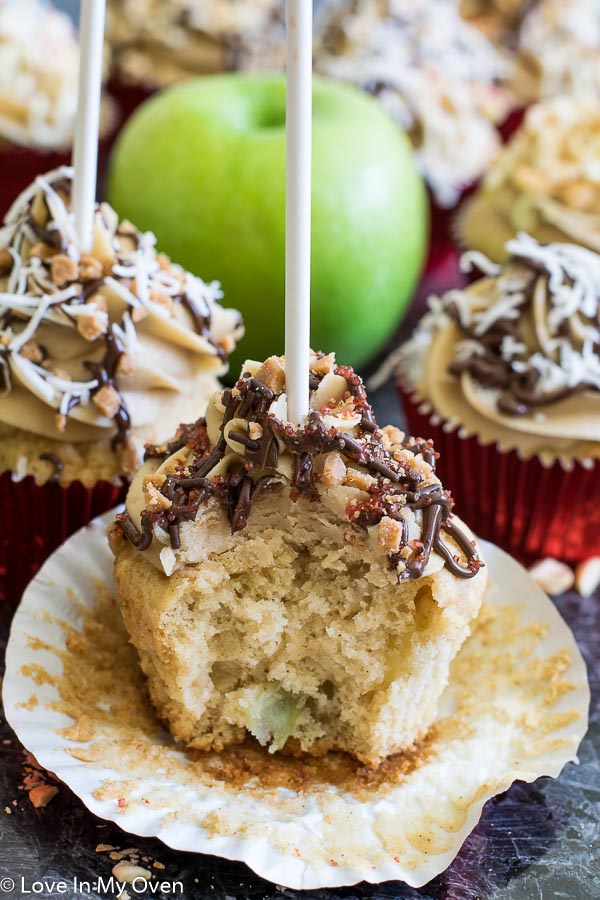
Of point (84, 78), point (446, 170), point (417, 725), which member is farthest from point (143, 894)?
point (446, 170)

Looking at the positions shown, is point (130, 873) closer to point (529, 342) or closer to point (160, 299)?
point (160, 299)

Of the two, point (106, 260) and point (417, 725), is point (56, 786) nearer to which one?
point (417, 725)

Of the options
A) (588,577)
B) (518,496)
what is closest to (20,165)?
(518,496)

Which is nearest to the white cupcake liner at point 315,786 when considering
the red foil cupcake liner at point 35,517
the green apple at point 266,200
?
the red foil cupcake liner at point 35,517

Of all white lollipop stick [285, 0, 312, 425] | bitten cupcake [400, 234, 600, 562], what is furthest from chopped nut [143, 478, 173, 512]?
bitten cupcake [400, 234, 600, 562]

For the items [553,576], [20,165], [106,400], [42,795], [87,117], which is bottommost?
[553,576]

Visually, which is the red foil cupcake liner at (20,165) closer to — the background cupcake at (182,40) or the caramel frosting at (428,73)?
the background cupcake at (182,40)

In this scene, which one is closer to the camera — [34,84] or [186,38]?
[34,84]
